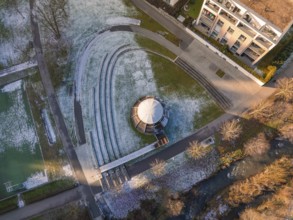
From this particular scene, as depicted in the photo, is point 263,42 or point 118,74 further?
point 118,74

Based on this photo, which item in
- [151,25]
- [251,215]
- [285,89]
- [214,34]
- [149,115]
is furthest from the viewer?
[151,25]

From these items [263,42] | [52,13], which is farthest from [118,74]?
A: [263,42]

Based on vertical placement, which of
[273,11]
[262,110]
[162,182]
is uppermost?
[273,11]

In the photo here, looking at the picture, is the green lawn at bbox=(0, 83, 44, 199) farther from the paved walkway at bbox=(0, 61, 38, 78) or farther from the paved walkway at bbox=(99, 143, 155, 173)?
the paved walkway at bbox=(99, 143, 155, 173)

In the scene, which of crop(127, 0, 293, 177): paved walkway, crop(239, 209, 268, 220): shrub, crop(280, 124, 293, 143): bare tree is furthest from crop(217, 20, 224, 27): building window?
crop(239, 209, 268, 220): shrub

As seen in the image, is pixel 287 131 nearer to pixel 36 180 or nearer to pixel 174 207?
pixel 174 207

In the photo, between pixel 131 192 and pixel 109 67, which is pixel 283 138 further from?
pixel 109 67

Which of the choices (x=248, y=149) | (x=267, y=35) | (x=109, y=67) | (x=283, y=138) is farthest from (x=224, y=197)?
(x=109, y=67)

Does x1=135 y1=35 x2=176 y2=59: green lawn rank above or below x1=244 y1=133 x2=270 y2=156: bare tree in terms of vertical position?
above
